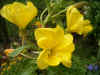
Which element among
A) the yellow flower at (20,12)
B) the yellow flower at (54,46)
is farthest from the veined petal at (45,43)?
the yellow flower at (20,12)

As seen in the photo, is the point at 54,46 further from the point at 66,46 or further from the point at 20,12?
the point at 20,12

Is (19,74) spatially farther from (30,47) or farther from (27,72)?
(30,47)

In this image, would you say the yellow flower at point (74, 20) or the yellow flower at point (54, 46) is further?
the yellow flower at point (74, 20)

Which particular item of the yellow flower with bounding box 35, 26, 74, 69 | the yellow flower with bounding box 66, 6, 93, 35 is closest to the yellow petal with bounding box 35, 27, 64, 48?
the yellow flower with bounding box 35, 26, 74, 69

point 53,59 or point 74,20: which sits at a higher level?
point 74,20

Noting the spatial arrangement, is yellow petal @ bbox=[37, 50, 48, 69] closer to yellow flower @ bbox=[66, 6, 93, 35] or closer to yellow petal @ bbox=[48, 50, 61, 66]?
yellow petal @ bbox=[48, 50, 61, 66]

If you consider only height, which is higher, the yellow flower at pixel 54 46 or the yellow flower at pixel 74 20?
the yellow flower at pixel 74 20

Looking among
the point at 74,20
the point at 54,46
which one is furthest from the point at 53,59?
the point at 74,20

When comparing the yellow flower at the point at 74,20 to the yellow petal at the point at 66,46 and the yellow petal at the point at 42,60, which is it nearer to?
the yellow petal at the point at 66,46
